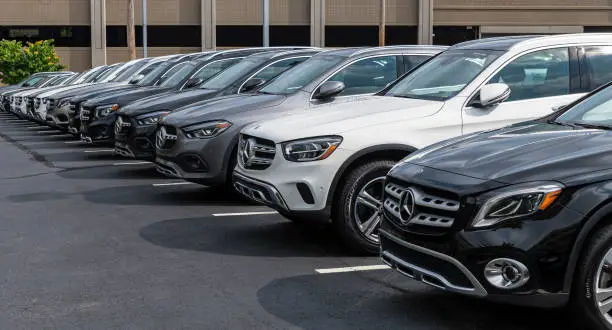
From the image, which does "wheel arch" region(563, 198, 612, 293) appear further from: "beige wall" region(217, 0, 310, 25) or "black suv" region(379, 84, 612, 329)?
"beige wall" region(217, 0, 310, 25)

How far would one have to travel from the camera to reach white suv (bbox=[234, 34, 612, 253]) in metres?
7.12

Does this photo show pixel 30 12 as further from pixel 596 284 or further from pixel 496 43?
pixel 596 284

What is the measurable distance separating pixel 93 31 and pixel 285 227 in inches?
1856

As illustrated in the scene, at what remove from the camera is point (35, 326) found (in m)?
5.36

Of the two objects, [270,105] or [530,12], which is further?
[530,12]

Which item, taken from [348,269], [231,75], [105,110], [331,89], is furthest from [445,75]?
[105,110]

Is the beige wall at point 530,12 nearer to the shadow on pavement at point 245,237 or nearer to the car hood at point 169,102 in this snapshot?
the car hood at point 169,102

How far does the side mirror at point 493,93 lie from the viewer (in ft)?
23.1

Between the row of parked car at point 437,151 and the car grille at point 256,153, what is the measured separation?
1cm

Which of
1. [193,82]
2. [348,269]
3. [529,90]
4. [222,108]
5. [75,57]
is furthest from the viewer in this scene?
[75,57]

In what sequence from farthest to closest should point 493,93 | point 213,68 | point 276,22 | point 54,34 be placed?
point 54,34 < point 276,22 < point 213,68 < point 493,93

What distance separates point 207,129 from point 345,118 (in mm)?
2604

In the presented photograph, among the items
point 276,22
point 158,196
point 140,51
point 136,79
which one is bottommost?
point 158,196

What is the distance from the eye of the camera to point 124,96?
47.6 feet
